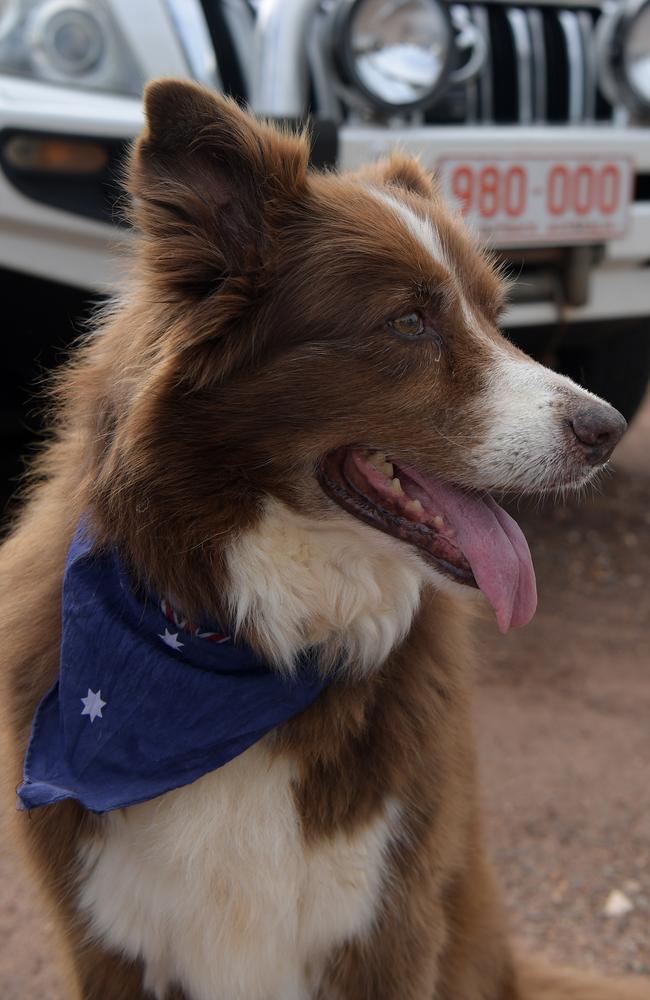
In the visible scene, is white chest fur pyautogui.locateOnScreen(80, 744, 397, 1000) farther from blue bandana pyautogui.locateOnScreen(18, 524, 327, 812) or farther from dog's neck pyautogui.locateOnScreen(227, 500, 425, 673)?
dog's neck pyautogui.locateOnScreen(227, 500, 425, 673)

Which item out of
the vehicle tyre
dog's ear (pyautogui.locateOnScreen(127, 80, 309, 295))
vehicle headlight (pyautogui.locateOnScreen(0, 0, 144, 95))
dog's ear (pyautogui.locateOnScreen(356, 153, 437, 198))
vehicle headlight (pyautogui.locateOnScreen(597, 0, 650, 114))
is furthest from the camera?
the vehicle tyre

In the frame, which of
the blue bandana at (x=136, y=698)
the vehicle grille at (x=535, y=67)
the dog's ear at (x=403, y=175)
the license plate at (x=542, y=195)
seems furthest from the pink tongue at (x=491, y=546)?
the vehicle grille at (x=535, y=67)

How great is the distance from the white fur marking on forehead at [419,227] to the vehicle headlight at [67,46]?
5.07ft

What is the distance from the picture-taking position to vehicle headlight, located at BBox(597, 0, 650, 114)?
4336mm

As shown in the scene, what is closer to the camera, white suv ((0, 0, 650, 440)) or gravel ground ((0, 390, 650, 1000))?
gravel ground ((0, 390, 650, 1000))

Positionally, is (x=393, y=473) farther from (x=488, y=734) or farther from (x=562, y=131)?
(x=562, y=131)

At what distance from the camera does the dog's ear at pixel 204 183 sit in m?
2.01

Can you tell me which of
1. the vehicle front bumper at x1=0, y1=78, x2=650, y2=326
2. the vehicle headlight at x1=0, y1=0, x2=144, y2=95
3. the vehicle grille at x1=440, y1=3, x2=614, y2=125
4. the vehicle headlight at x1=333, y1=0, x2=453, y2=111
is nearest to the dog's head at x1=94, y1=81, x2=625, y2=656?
the vehicle front bumper at x1=0, y1=78, x2=650, y2=326

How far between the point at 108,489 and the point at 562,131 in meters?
2.59

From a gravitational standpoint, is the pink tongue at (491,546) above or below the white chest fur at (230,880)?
above

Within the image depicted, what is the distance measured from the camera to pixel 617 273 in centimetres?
440

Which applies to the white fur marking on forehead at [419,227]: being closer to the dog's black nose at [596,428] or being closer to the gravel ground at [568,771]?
the dog's black nose at [596,428]

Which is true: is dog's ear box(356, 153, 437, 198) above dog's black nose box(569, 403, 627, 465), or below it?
above

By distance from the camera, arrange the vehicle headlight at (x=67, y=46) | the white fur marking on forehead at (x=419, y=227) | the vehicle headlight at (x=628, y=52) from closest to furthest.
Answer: the white fur marking on forehead at (x=419, y=227) → the vehicle headlight at (x=67, y=46) → the vehicle headlight at (x=628, y=52)
